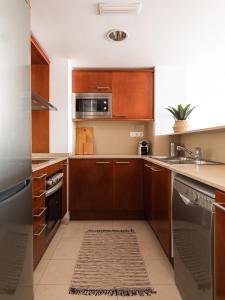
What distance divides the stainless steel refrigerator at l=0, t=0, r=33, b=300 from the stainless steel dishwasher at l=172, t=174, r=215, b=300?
0.93m

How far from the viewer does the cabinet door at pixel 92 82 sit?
364cm

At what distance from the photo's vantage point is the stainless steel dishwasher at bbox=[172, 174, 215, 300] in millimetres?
1161

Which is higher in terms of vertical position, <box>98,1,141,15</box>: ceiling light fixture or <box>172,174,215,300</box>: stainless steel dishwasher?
<box>98,1,141,15</box>: ceiling light fixture

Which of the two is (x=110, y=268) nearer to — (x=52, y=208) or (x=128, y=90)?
(x=52, y=208)

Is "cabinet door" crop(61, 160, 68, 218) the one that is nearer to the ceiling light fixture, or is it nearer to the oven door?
the oven door

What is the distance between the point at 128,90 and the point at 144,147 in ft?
2.93

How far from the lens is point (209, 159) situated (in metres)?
2.51

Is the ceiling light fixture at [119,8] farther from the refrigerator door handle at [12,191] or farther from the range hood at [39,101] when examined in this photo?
the refrigerator door handle at [12,191]

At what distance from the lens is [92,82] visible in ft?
12.0

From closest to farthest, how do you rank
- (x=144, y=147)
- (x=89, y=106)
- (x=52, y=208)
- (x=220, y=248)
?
(x=220, y=248)
(x=52, y=208)
(x=89, y=106)
(x=144, y=147)

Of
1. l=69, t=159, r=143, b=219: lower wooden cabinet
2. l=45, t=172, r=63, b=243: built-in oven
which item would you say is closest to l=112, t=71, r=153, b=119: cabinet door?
l=69, t=159, r=143, b=219: lower wooden cabinet

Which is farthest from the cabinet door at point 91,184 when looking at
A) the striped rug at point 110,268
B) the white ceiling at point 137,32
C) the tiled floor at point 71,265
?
the white ceiling at point 137,32

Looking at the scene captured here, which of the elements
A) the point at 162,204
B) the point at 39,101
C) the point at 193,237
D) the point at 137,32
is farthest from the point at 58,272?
the point at 137,32

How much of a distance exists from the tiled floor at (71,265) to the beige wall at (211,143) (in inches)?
41.8
